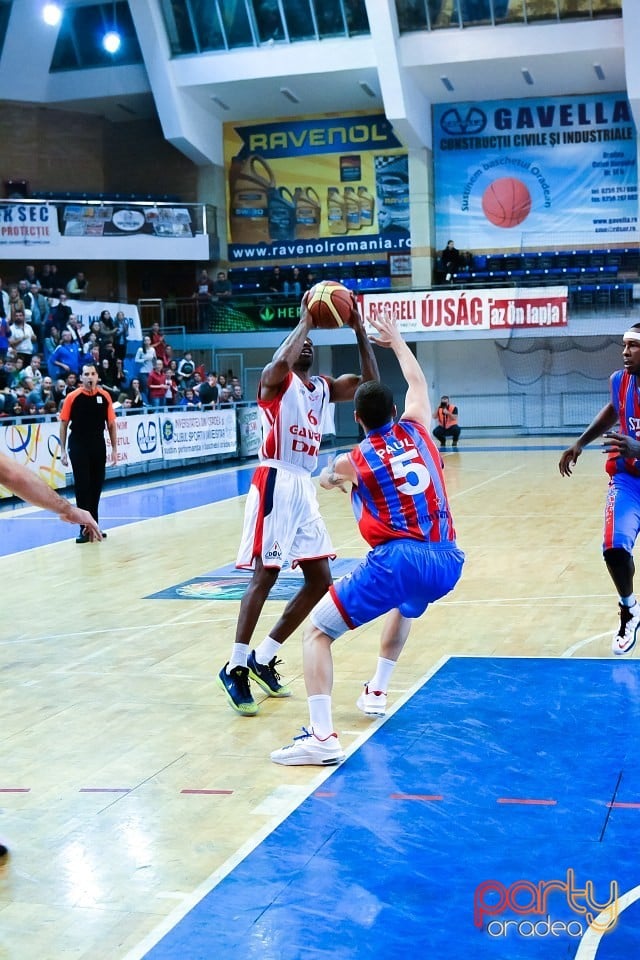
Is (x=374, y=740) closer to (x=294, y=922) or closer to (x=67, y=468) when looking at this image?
(x=294, y=922)

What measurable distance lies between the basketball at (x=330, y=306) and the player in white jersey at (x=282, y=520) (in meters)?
0.22

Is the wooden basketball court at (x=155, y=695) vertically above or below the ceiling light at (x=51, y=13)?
below

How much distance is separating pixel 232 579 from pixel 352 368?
2739 cm

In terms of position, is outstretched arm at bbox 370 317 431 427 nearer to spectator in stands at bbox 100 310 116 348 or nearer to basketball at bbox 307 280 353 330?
basketball at bbox 307 280 353 330

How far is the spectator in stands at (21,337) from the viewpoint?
23594mm

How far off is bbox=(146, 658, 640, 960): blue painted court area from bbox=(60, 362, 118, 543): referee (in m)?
7.93

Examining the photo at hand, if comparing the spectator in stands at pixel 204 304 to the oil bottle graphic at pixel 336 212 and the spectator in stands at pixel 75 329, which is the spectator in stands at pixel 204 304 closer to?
the oil bottle graphic at pixel 336 212

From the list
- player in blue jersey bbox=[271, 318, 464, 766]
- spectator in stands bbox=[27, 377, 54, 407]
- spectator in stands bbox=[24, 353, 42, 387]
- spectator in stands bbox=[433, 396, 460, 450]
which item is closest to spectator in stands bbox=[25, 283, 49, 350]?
spectator in stands bbox=[24, 353, 42, 387]

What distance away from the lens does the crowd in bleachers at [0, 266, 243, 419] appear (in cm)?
2158

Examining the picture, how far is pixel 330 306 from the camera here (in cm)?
608

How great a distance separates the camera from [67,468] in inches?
757

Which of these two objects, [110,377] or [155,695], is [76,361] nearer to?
[110,377]

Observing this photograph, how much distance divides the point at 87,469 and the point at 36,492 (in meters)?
9.43

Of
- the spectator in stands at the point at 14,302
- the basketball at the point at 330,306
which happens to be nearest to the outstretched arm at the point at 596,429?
the basketball at the point at 330,306
